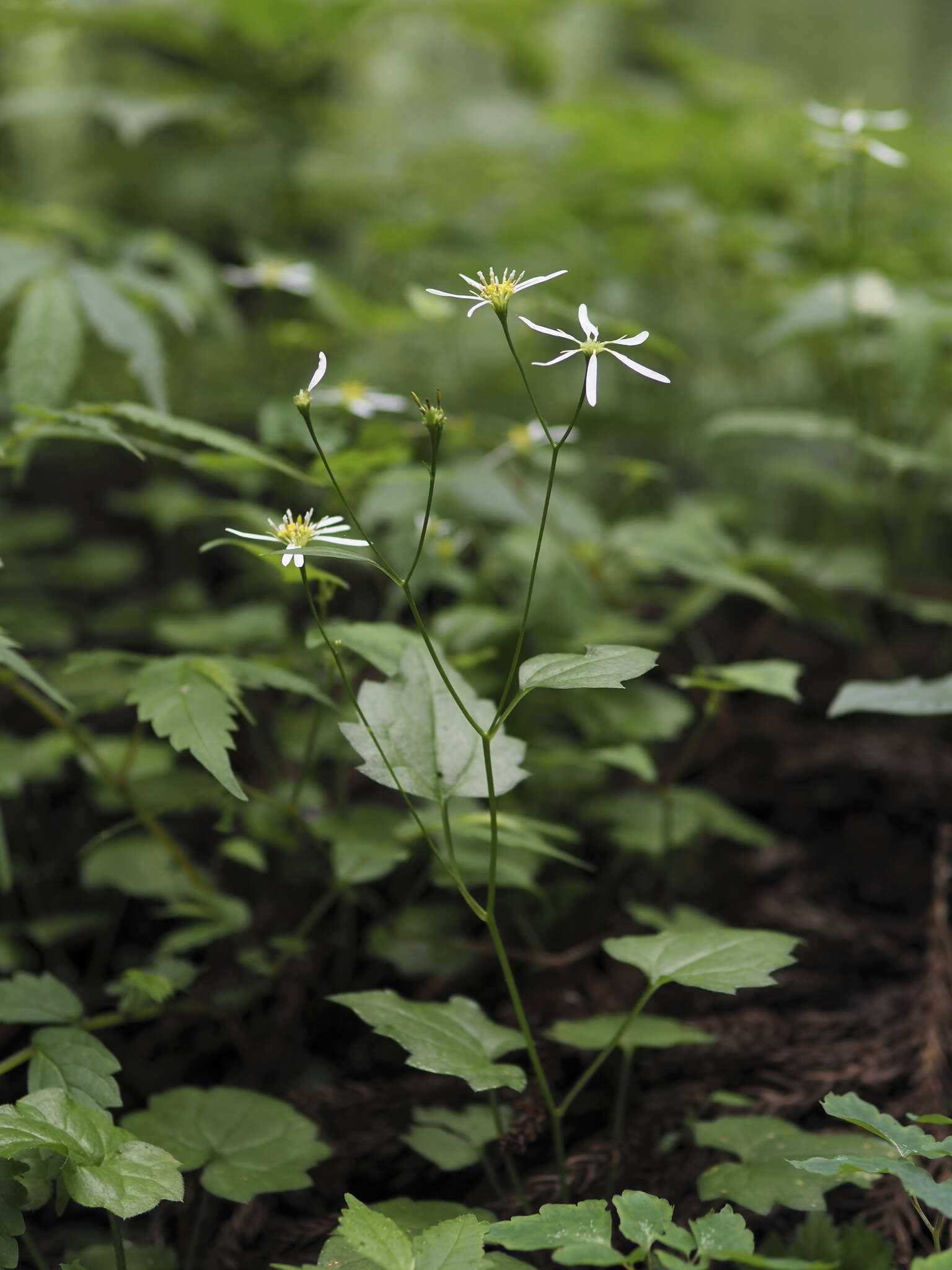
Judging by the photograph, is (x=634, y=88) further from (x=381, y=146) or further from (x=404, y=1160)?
(x=404, y=1160)

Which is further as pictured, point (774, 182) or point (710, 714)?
point (774, 182)

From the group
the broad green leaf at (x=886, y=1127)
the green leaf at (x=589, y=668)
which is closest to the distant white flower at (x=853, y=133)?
the green leaf at (x=589, y=668)

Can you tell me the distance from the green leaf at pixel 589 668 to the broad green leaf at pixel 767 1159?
439mm

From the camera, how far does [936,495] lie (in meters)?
2.05

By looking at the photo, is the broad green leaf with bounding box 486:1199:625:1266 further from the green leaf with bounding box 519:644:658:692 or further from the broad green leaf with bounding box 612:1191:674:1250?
the green leaf with bounding box 519:644:658:692

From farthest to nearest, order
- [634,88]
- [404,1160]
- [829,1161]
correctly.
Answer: [634,88] < [404,1160] < [829,1161]

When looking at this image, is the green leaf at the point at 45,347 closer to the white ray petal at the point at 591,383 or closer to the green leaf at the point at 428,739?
the green leaf at the point at 428,739

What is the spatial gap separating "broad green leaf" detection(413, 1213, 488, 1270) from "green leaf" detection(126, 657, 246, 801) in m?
0.37

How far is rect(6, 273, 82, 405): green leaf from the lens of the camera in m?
1.15

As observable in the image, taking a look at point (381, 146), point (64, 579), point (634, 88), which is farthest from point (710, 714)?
point (634, 88)

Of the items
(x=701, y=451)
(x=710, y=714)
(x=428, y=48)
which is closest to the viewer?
(x=710, y=714)

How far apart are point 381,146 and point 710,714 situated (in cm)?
219

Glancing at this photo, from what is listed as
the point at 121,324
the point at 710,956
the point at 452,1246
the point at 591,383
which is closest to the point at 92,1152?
the point at 452,1246

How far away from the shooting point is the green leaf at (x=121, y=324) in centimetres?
125
